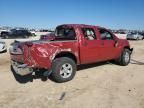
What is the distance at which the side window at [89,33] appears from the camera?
26.7 feet

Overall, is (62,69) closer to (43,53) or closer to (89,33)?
(43,53)

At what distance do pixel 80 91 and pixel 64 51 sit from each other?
151 cm

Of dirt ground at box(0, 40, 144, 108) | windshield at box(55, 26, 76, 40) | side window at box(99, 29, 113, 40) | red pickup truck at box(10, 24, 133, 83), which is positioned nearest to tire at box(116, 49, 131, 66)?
red pickup truck at box(10, 24, 133, 83)

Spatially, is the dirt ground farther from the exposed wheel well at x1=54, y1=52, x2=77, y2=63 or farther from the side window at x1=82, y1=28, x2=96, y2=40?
the side window at x1=82, y1=28, x2=96, y2=40

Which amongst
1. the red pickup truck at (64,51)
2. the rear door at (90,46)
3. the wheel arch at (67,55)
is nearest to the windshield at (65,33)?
the red pickup truck at (64,51)

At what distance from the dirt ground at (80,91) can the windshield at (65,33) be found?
1451 millimetres

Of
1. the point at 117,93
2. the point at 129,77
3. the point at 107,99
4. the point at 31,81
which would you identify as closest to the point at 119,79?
the point at 129,77

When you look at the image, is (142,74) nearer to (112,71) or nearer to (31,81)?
(112,71)

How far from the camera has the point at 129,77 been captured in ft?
26.0

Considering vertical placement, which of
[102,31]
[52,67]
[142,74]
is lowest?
[142,74]

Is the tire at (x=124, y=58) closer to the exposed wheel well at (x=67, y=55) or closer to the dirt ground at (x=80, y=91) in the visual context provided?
the dirt ground at (x=80, y=91)

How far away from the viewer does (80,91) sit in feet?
20.7

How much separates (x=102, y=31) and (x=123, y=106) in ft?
14.3

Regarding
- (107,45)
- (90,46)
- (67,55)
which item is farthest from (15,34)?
(67,55)
